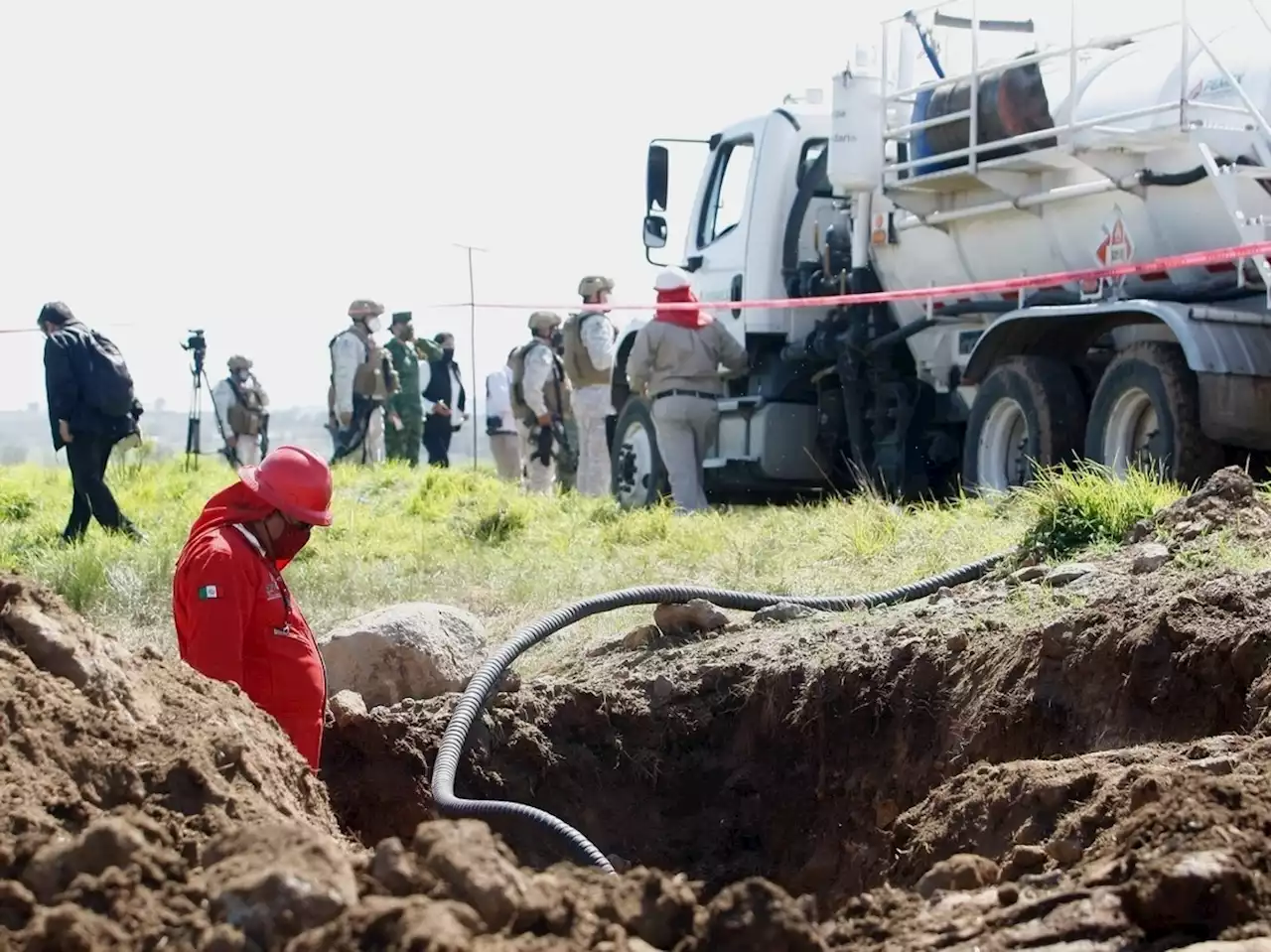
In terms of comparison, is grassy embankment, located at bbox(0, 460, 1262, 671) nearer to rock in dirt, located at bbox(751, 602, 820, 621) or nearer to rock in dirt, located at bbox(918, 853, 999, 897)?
rock in dirt, located at bbox(751, 602, 820, 621)

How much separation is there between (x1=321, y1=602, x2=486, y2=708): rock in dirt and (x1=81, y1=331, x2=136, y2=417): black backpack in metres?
4.40

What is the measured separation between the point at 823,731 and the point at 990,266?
5270mm

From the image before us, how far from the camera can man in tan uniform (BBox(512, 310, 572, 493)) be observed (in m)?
15.3

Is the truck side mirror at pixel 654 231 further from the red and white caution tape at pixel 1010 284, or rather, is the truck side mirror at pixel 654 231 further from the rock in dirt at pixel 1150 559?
the rock in dirt at pixel 1150 559

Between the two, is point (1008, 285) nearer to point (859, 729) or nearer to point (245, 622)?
point (859, 729)

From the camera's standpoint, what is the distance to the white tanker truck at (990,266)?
9055mm

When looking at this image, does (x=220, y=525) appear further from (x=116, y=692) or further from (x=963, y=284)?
(x=963, y=284)

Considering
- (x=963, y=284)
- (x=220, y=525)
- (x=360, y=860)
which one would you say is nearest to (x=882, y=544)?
(x=963, y=284)

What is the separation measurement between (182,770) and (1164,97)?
7.31 meters

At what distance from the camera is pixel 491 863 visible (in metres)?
2.68

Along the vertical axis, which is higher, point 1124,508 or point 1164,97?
point 1164,97

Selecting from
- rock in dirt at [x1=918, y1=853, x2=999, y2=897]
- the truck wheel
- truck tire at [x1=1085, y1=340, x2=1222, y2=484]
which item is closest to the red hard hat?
rock in dirt at [x1=918, y1=853, x2=999, y2=897]

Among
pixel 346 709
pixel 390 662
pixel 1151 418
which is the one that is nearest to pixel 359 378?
pixel 1151 418

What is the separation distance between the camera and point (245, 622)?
520 cm
